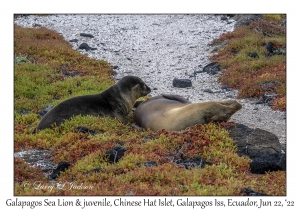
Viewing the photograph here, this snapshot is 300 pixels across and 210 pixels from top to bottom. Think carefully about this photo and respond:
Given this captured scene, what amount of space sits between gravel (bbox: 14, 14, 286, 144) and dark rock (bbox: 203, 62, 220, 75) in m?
0.28

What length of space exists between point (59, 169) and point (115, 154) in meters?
1.32

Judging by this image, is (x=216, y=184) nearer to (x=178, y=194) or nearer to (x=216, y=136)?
(x=178, y=194)

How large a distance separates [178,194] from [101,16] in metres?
27.0

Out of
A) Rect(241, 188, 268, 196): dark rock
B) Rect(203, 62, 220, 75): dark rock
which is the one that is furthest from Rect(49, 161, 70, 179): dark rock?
Rect(203, 62, 220, 75): dark rock

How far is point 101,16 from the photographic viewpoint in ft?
115

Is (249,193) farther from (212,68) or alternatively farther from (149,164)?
(212,68)

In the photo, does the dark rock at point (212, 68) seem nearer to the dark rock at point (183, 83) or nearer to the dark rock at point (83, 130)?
the dark rock at point (183, 83)

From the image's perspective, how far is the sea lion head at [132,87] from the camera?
17500 mm

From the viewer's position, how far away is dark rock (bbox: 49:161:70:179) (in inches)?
453

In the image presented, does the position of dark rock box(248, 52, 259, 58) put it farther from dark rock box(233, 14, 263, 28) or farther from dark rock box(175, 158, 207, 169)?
dark rock box(175, 158, 207, 169)

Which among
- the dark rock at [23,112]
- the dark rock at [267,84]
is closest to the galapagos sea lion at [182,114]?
the dark rock at [23,112]

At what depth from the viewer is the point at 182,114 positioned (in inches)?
570

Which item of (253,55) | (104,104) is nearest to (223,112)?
(104,104)
